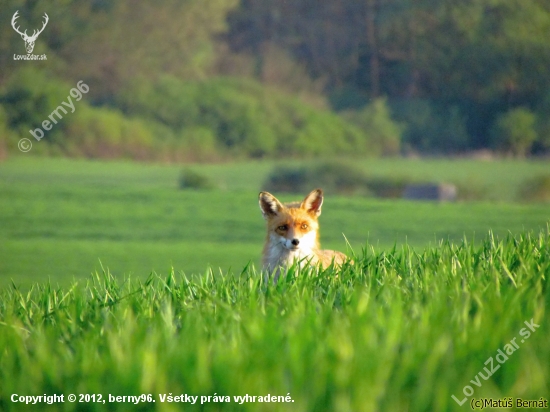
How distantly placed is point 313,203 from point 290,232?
1.22 ft

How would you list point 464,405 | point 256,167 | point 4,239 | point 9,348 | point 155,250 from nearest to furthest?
point 464,405
point 9,348
point 155,250
point 4,239
point 256,167

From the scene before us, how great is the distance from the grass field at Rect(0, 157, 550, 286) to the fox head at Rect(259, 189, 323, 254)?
297 inches

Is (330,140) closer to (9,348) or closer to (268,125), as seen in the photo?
(268,125)

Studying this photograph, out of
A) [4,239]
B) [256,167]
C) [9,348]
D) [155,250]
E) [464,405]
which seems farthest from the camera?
[256,167]

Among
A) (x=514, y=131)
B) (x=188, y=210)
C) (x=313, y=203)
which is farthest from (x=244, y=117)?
(x=313, y=203)

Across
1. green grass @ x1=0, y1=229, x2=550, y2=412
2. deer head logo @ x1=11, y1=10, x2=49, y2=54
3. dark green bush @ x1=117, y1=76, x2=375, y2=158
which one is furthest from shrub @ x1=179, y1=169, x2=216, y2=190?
green grass @ x1=0, y1=229, x2=550, y2=412

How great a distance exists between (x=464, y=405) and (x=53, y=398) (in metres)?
1.33

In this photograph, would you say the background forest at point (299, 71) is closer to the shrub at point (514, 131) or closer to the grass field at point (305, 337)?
the shrub at point (514, 131)

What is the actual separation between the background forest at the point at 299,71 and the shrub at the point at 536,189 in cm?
53

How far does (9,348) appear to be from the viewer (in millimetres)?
2980

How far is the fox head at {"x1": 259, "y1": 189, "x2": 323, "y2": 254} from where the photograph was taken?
489 cm

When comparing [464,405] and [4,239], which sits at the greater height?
[4,239]

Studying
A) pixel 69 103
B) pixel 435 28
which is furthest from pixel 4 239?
pixel 435 28

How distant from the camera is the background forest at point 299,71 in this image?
14.0 m
